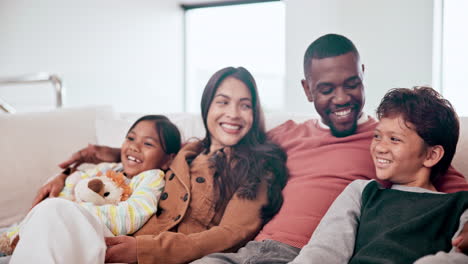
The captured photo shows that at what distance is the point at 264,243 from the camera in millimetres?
1258

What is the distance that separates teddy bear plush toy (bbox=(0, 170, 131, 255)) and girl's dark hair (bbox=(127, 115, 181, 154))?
162 mm

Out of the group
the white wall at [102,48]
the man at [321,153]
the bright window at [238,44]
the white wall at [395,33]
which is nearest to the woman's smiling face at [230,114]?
the man at [321,153]

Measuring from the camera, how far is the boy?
3.50 feet

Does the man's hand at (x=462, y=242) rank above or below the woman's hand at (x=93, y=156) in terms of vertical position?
below

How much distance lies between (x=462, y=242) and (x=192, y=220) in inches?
27.1

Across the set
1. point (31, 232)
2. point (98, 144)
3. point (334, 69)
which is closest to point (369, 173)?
point (334, 69)

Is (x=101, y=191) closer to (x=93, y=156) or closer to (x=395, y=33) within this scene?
(x=93, y=156)

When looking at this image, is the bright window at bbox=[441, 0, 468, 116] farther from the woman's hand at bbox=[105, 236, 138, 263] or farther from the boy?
the woman's hand at bbox=[105, 236, 138, 263]

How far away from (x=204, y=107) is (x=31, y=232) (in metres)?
0.63

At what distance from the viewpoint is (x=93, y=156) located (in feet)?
5.51

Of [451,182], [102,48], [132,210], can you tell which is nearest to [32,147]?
[132,210]

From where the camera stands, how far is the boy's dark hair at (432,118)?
3.85 feet

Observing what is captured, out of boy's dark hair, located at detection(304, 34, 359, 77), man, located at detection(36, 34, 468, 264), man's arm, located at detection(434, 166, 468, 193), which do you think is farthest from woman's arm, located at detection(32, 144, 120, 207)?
man's arm, located at detection(434, 166, 468, 193)

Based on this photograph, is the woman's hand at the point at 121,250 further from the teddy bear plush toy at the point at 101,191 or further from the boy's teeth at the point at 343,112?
the boy's teeth at the point at 343,112
